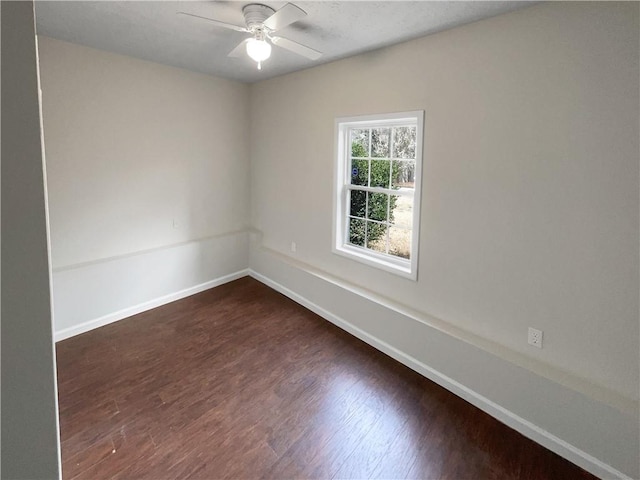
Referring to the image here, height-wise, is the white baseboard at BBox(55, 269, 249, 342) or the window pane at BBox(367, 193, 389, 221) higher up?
the window pane at BBox(367, 193, 389, 221)

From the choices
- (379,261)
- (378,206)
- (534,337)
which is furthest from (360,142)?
(534,337)

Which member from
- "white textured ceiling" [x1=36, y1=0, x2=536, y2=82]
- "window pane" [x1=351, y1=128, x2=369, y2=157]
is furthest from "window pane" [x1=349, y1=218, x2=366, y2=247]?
"white textured ceiling" [x1=36, y1=0, x2=536, y2=82]

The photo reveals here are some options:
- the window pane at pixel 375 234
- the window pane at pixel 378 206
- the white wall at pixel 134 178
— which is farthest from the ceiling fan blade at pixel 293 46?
the white wall at pixel 134 178

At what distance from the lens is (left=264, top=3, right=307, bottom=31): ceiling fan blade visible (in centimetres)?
173

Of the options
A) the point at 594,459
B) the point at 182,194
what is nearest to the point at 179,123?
the point at 182,194

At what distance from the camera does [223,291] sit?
166 inches

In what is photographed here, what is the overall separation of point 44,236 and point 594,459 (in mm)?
2698

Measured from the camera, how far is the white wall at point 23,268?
25.8 inches

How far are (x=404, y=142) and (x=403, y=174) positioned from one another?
27 cm

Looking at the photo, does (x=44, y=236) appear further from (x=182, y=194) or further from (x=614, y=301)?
(x=182, y=194)

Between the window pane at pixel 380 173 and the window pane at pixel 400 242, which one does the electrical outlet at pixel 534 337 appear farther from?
the window pane at pixel 380 173

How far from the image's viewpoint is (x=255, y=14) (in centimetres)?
206

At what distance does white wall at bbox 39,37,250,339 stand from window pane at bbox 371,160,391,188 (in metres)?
2.01

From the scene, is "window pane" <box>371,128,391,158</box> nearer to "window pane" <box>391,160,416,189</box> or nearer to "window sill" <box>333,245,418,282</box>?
"window pane" <box>391,160,416,189</box>
